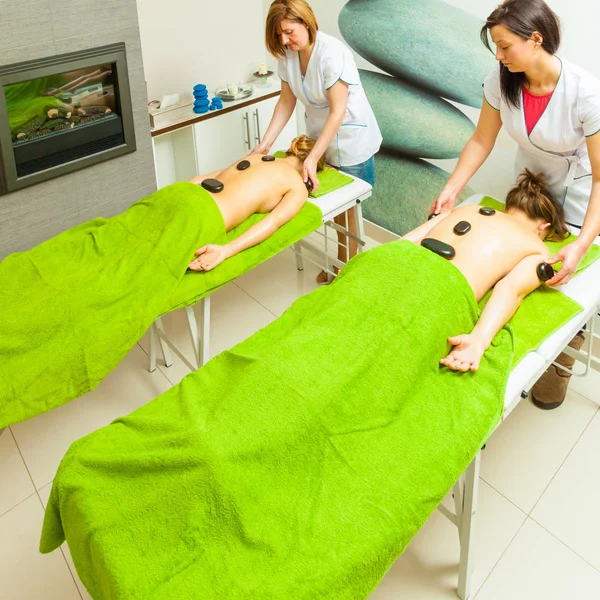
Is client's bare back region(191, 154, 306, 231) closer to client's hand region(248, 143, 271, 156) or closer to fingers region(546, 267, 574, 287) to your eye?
client's hand region(248, 143, 271, 156)

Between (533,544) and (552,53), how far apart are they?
54.1 inches

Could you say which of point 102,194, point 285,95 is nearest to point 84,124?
point 102,194

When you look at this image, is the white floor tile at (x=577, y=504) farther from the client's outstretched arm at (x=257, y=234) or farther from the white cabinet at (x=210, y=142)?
the white cabinet at (x=210, y=142)

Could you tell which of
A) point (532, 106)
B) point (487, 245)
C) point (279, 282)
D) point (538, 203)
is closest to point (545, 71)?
point (532, 106)

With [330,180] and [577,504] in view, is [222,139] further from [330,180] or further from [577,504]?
[577,504]

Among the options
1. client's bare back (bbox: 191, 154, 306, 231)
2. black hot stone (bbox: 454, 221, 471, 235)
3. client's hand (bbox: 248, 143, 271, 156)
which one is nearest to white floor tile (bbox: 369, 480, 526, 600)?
black hot stone (bbox: 454, 221, 471, 235)

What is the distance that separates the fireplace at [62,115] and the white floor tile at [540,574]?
219cm

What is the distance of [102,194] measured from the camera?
268cm

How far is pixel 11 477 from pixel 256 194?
1.27 meters

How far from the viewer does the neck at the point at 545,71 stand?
1.60 metres

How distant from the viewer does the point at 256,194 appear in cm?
215

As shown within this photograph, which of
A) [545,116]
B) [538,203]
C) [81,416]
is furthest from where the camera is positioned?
[81,416]

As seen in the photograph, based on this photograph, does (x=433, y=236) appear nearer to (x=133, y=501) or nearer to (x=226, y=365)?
(x=226, y=365)

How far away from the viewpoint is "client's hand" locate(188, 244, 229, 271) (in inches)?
76.0
